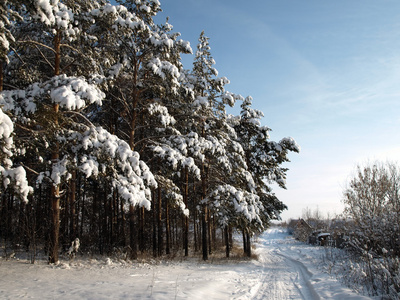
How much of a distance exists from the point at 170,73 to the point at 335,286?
408 inches

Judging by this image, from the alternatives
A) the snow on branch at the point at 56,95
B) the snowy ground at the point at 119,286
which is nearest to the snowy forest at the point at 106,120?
the snow on branch at the point at 56,95

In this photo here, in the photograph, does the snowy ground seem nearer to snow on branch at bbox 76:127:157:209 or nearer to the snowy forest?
the snowy forest

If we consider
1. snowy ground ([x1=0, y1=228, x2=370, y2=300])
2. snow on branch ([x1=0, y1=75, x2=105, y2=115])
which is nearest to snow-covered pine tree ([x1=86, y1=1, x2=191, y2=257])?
snow on branch ([x1=0, y1=75, x2=105, y2=115])

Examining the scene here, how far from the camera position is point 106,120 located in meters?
17.3

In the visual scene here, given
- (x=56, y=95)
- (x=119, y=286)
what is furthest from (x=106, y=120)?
(x=119, y=286)

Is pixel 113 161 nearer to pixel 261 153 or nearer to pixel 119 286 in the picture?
pixel 119 286

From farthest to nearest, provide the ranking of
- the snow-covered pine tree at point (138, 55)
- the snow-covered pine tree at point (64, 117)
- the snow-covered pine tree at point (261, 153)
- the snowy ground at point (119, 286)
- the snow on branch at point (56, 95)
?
1. the snow-covered pine tree at point (261, 153)
2. the snow-covered pine tree at point (138, 55)
3. the snow-covered pine tree at point (64, 117)
4. the snow on branch at point (56, 95)
5. the snowy ground at point (119, 286)

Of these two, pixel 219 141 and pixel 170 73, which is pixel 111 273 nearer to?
pixel 170 73

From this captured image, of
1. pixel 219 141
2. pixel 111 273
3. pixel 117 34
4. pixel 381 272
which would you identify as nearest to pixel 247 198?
pixel 219 141

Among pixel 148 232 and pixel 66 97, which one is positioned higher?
pixel 66 97

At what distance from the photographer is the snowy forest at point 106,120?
7758mm

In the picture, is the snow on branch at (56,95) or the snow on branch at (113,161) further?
the snow on branch at (113,161)

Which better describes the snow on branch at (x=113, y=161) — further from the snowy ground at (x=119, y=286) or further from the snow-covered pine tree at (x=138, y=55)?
the snow-covered pine tree at (x=138, y=55)

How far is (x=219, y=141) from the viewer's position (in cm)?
1591
